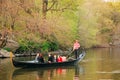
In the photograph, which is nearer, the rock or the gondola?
the gondola

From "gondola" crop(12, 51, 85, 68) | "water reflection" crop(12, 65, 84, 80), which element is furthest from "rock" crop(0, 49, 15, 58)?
"water reflection" crop(12, 65, 84, 80)

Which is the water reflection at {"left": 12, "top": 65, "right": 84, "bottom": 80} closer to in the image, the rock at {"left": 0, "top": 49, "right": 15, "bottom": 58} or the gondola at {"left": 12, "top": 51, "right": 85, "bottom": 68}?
the gondola at {"left": 12, "top": 51, "right": 85, "bottom": 68}

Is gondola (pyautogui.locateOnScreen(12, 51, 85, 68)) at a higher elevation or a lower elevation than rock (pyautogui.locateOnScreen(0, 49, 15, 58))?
higher

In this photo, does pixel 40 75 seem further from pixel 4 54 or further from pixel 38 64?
pixel 4 54

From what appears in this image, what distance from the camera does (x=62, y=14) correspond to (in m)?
54.0

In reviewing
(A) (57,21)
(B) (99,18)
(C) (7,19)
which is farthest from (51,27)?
(B) (99,18)

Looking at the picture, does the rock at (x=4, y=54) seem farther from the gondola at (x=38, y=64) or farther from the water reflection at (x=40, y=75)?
the water reflection at (x=40, y=75)

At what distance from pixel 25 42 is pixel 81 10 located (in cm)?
1612

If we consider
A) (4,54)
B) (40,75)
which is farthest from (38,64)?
(4,54)

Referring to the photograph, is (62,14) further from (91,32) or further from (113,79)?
(113,79)

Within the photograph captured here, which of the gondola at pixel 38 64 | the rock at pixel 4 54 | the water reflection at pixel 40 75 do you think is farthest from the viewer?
the rock at pixel 4 54

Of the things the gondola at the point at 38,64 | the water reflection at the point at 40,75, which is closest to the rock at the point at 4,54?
the gondola at the point at 38,64

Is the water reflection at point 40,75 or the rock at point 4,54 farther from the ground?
the water reflection at point 40,75

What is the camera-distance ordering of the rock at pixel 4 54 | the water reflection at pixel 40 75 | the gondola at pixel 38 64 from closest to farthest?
the water reflection at pixel 40 75, the gondola at pixel 38 64, the rock at pixel 4 54
